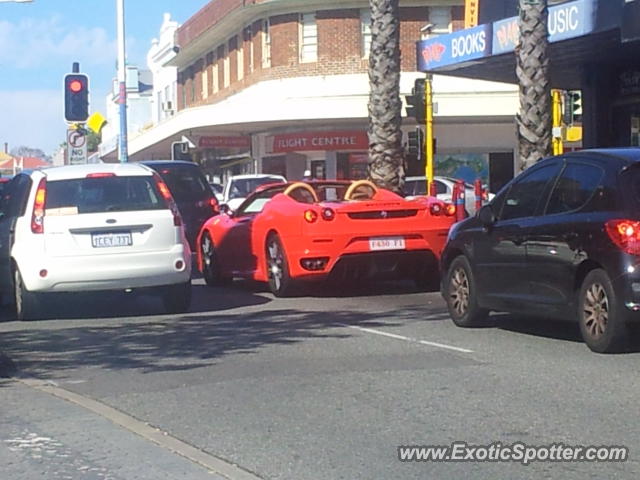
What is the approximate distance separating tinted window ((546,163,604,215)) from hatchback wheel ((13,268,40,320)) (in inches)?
216

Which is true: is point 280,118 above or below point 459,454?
above

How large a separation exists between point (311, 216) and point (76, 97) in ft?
36.3

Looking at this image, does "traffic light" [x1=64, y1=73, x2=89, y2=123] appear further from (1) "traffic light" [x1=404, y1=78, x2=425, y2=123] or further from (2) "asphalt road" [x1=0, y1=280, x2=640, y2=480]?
(2) "asphalt road" [x1=0, y1=280, x2=640, y2=480]

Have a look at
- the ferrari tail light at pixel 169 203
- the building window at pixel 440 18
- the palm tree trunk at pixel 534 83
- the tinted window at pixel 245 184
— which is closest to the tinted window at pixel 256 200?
the ferrari tail light at pixel 169 203

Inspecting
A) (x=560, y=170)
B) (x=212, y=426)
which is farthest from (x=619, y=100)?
(x=212, y=426)

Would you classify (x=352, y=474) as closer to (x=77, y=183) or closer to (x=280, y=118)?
(x=77, y=183)

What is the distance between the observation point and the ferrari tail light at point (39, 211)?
12.1 meters

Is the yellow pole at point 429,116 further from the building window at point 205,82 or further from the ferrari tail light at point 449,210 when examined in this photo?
the building window at point 205,82

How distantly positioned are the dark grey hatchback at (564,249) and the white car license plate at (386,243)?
7.72 ft

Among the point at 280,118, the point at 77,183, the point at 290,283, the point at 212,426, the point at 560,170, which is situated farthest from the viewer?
A: the point at 280,118

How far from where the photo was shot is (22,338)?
37.1 feet

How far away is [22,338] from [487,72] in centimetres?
1392

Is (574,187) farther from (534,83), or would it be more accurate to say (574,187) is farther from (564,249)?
(534,83)

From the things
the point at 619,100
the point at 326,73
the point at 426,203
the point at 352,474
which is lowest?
the point at 352,474
